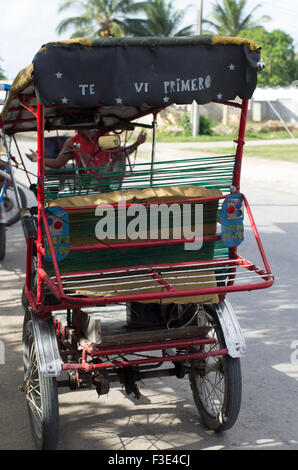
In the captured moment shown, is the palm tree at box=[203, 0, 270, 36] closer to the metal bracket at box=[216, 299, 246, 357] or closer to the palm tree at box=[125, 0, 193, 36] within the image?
the palm tree at box=[125, 0, 193, 36]

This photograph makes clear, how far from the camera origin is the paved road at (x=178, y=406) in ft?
12.7

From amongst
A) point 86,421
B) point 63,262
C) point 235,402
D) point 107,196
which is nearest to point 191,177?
point 107,196

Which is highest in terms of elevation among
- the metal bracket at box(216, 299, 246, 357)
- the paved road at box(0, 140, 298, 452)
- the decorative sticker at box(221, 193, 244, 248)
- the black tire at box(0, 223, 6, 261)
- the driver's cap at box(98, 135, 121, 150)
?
the decorative sticker at box(221, 193, 244, 248)

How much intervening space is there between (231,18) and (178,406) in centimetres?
4915

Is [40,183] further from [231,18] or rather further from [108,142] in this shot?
[231,18]

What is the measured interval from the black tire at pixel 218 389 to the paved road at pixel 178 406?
0.12 metres

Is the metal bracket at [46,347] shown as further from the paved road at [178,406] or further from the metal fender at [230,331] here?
the metal fender at [230,331]

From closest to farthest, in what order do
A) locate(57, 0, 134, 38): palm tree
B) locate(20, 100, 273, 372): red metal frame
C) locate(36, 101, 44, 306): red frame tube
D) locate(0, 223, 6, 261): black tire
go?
locate(20, 100, 273, 372): red metal frame → locate(36, 101, 44, 306): red frame tube → locate(0, 223, 6, 261): black tire → locate(57, 0, 134, 38): palm tree

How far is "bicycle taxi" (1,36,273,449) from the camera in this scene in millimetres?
3500

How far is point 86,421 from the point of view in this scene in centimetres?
417

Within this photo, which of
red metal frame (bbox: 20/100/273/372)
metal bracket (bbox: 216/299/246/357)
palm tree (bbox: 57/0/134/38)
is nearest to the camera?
red metal frame (bbox: 20/100/273/372)

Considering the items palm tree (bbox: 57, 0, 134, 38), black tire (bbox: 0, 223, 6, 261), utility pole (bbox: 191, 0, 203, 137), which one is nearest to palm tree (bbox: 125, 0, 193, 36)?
palm tree (bbox: 57, 0, 134, 38)

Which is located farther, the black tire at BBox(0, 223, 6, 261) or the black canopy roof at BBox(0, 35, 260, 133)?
the black tire at BBox(0, 223, 6, 261)
